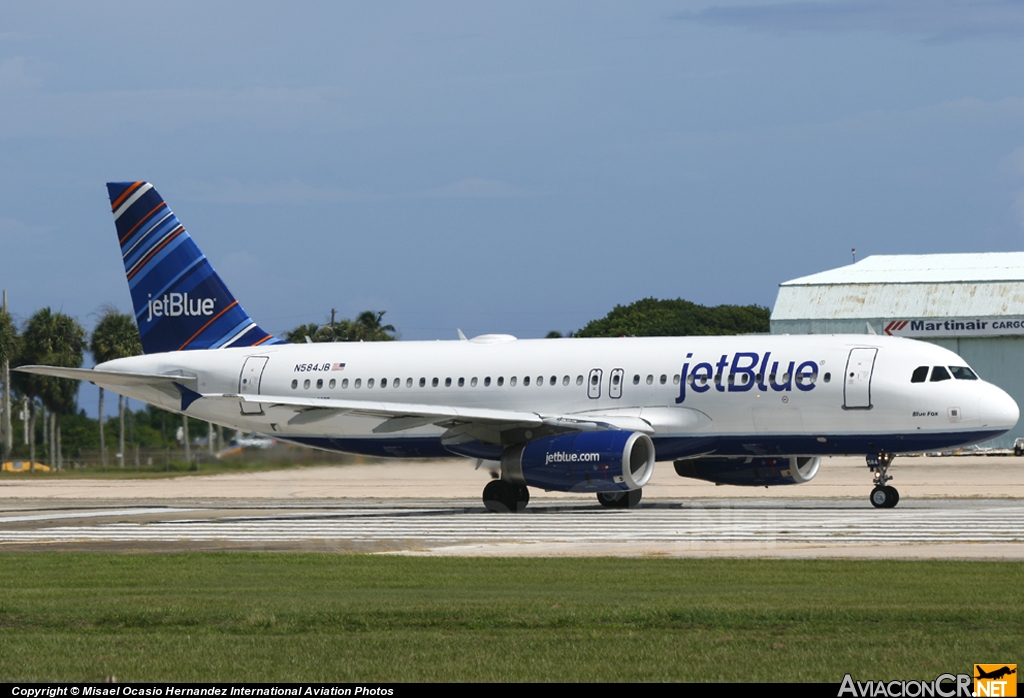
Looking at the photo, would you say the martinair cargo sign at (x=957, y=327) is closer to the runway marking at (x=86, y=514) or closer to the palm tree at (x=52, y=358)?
the palm tree at (x=52, y=358)

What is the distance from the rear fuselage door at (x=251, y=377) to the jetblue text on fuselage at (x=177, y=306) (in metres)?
2.67

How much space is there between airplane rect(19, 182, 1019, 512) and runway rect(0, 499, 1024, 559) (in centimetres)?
116

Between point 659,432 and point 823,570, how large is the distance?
584 inches

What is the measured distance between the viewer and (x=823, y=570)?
18.5 metres

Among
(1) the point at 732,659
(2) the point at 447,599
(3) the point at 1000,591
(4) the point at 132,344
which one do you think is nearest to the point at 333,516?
(2) the point at 447,599

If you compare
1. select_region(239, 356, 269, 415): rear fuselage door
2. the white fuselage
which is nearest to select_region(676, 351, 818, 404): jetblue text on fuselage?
the white fuselage

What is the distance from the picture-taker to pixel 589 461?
31312mm

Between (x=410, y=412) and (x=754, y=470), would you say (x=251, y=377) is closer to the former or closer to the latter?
(x=410, y=412)

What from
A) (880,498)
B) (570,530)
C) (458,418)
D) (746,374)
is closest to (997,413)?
(880,498)

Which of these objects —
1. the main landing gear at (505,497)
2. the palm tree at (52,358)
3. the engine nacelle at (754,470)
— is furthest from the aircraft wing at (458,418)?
the palm tree at (52,358)

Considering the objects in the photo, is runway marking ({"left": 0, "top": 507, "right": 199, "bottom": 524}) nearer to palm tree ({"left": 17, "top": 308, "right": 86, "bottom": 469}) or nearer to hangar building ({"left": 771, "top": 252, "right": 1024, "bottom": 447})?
palm tree ({"left": 17, "top": 308, "right": 86, "bottom": 469})

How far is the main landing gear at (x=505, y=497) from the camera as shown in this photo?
33406mm

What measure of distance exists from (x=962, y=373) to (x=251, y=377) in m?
18.1

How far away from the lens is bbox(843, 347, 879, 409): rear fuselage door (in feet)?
105
